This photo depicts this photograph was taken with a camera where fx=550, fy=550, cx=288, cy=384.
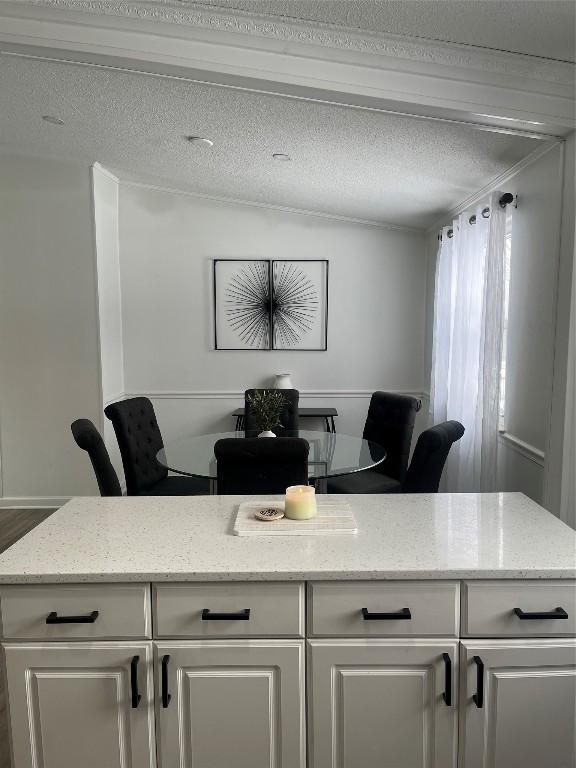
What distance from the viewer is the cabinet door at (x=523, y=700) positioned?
1.39 meters

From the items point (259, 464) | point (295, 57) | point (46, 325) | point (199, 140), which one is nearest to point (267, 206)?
point (199, 140)

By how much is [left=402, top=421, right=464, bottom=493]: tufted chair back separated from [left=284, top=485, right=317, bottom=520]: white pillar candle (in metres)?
1.12

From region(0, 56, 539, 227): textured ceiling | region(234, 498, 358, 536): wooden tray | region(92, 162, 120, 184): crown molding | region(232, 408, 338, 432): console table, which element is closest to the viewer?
region(234, 498, 358, 536): wooden tray

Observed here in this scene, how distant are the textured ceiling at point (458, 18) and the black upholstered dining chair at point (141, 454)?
7.04ft

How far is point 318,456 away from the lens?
310cm

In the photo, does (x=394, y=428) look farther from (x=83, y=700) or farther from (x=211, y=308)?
(x=83, y=700)

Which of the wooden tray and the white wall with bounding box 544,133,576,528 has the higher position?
the white wall with bounding box 544,133,576,528

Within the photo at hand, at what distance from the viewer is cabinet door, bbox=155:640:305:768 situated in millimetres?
1388

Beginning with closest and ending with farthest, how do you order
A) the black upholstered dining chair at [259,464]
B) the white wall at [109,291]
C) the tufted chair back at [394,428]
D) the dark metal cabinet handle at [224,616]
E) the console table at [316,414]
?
the dark metal cabinet handle at [224,616] < the black upholstered dining chair at [259,464] < the tufted chair back at [394,428] < the white wall at [109,291] < the console table at [316,414]

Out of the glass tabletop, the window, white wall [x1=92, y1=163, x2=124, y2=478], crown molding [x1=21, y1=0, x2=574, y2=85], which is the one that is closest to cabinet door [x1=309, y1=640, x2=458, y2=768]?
the glass tabletop

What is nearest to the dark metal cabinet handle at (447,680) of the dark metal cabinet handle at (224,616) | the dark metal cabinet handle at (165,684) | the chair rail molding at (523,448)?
the dark metal cabinet handle at (224,616)

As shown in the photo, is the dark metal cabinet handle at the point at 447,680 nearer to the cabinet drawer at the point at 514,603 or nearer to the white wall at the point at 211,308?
the cabinet drawer at the point at 514,603

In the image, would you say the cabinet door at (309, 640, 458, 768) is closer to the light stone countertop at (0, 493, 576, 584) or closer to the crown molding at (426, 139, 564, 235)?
the light stone countertop at (0, 493, 576, 584)

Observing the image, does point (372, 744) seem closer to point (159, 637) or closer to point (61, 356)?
point (159, 637)
